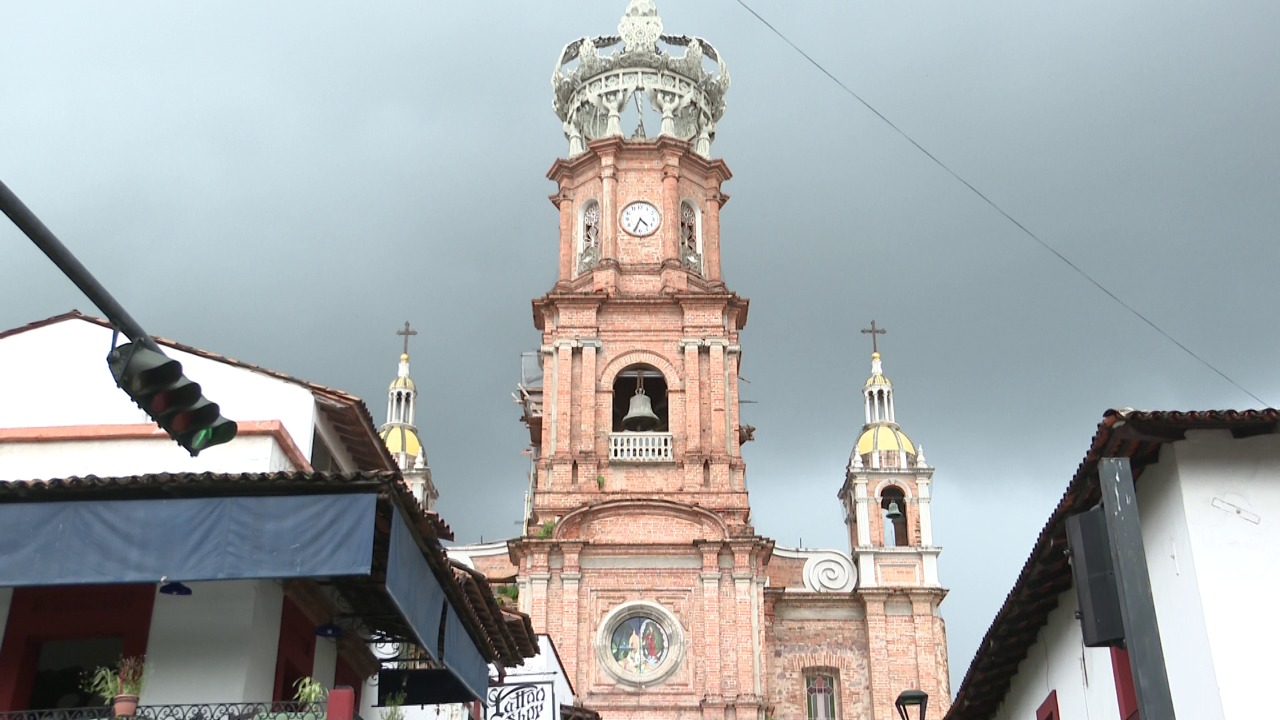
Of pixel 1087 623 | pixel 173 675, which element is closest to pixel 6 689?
pixel 173 675

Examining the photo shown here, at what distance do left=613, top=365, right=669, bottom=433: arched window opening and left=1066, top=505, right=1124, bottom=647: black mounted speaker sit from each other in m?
38.4

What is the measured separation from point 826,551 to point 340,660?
3015cm

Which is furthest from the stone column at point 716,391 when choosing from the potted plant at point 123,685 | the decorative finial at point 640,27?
the potted plant at point 123,685

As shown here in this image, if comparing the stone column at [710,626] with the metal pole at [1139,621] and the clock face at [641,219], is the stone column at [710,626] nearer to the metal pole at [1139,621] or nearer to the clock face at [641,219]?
the clock face at [641,219]

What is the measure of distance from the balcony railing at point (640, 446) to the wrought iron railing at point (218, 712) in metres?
30.5

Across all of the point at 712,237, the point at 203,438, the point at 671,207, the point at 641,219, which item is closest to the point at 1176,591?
the point at 203,438

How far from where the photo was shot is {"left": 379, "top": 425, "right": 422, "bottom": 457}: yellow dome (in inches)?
2235

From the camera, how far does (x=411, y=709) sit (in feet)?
87.9

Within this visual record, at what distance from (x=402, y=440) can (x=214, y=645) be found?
134ft

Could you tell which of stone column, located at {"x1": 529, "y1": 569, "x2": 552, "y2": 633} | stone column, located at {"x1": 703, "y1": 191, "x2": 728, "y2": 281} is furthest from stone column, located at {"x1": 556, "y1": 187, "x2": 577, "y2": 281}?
stone column, located at {"x1": 529, "y1": 569, "x2": 552, "y2": 633}

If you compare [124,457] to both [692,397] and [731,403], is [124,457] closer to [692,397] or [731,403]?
[692,397]

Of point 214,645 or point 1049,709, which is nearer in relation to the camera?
point 214,645

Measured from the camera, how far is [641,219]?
4984 centimetres

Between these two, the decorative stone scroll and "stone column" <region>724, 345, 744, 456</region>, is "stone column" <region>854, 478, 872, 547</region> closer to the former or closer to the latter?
the decorative stone scroll
